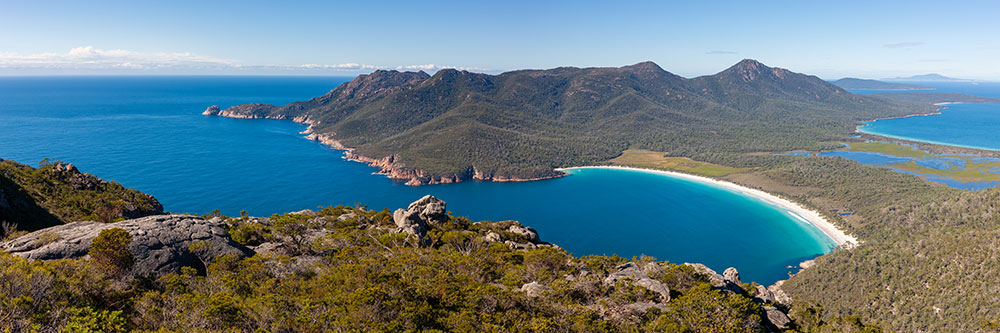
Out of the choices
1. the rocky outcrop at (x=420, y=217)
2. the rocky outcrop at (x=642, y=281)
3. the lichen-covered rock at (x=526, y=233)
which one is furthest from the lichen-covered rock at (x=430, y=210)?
the rocky outcrop at (x=642, y=281)

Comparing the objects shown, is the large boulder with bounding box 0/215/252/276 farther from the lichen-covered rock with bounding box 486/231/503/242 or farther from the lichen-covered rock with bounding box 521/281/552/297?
the lichen-covered rock with bounding box 486/231/503/242

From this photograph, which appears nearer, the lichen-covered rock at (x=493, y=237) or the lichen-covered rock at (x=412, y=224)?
the lichen-covered rock at (x=412, y=224)

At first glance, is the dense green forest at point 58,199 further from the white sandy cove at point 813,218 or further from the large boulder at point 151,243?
the white sandy cove at point 813,218

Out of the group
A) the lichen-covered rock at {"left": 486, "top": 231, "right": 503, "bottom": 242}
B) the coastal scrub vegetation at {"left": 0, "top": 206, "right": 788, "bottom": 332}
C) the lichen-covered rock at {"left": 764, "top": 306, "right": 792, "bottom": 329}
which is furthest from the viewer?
the lichen-covered rock at {"left": 486, "top": 231, "right": 503, "bottom": 242}

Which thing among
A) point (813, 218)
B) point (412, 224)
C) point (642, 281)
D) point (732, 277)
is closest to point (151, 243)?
point (412, 224)

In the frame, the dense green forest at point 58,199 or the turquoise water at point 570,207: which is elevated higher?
the dense green forest at point 58,199

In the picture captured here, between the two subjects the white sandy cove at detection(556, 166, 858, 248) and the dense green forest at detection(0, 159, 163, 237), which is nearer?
the dense green forest at detection(0, 159, 163, 237)

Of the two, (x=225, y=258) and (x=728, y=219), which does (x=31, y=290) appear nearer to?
(x=225, y=258)

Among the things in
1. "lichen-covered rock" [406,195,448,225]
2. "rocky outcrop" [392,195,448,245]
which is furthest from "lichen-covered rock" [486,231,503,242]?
"rocky outcrop" [392,195,448,245]
